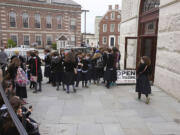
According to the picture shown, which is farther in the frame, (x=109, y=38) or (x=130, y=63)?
(x=109, y=38)

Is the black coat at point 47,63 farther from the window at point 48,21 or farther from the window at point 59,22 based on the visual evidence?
the window at point 59,22

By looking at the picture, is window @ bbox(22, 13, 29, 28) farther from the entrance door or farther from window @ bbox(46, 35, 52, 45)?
the entrance door

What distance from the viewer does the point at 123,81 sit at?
7.58 metres

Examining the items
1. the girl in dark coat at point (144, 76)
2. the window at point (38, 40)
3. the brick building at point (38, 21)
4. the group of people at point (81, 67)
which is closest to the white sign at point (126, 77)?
the group of people at point (81, 67)

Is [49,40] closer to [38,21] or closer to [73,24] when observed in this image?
[38,21]

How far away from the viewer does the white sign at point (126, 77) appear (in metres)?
7.58

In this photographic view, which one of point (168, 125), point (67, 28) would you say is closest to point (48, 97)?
point (168, 125)

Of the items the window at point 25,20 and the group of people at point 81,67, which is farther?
the window at point 25,20

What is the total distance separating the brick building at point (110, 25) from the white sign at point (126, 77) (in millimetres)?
43481

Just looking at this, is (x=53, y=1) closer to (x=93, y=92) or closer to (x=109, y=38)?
(x=109, y=38)

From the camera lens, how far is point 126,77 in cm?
761

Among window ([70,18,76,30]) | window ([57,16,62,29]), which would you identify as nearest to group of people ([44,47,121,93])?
window ([57,16,62,29])

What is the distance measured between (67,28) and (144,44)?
26546 mm

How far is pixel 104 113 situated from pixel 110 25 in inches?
1909
